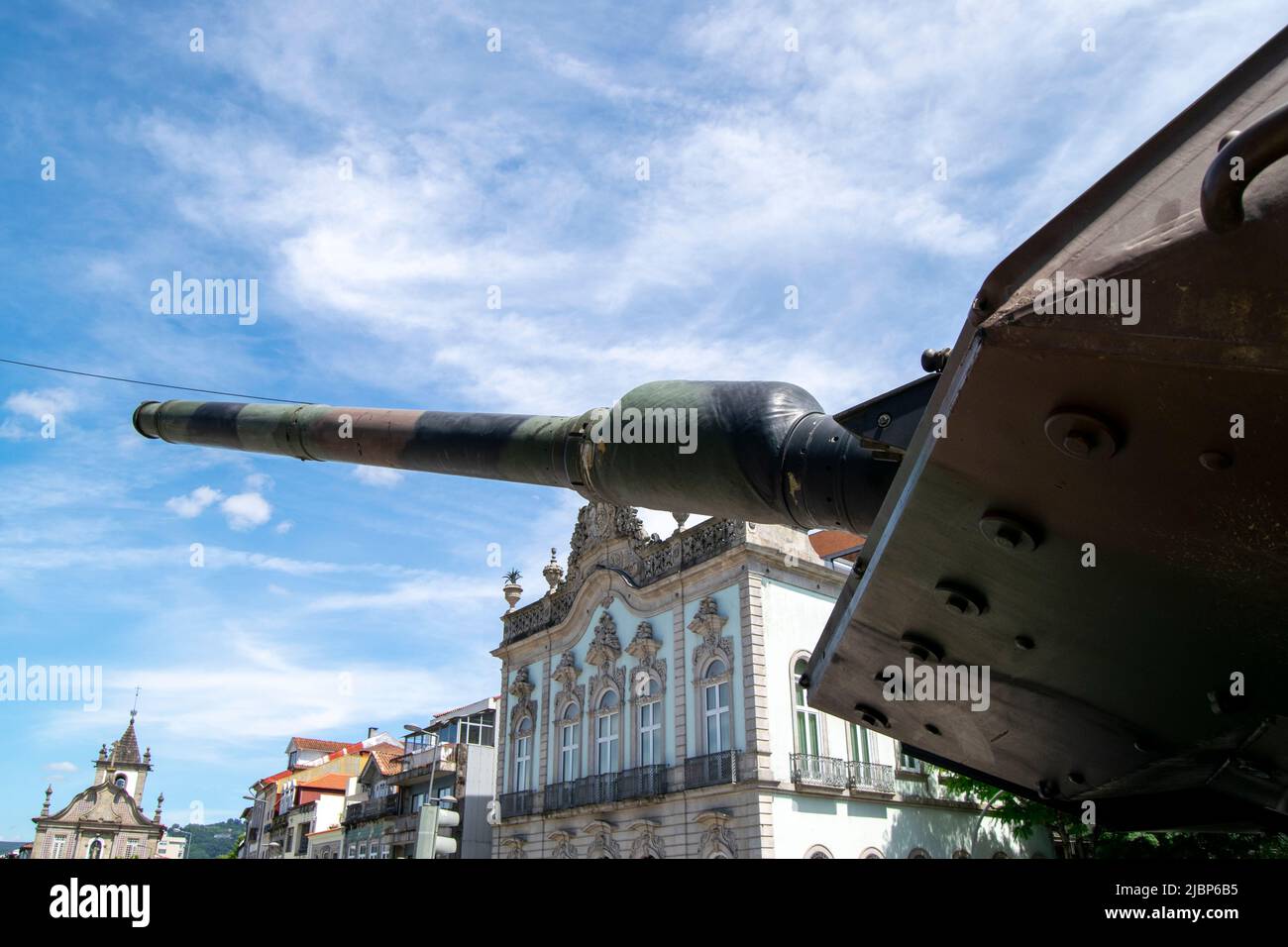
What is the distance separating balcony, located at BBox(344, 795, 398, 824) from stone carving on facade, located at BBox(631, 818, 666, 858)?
2058cm

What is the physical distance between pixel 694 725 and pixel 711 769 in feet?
4.57

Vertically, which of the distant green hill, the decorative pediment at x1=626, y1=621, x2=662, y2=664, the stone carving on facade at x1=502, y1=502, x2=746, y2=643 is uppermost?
the stone carving on facade at x1=502, y1=502, x2=746, y2=643

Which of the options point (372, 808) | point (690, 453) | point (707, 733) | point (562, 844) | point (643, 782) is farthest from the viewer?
point (372, 808)

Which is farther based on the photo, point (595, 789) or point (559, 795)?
point (559, 795)

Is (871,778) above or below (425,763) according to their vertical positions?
above

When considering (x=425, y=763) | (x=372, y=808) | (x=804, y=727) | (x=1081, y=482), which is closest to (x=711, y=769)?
(x=804, y=727)

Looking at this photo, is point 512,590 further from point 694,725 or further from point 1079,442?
point 1079,442

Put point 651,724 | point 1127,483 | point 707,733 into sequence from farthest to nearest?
point 651,724 → point 707,733 → point 1127,483

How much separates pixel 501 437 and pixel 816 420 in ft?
4.97

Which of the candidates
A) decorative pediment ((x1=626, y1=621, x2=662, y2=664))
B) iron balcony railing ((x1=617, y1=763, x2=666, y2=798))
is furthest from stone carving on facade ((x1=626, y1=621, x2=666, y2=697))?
iron balcony railing ((x1=617, y1=763, x2=666, y2=798))

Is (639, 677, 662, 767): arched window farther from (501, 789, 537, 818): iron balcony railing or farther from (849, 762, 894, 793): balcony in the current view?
(501, 789, 537, 818): iron balcony railing

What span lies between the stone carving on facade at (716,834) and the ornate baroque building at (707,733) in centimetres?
4

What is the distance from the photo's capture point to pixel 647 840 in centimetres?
2445

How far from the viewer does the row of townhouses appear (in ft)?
75.4
